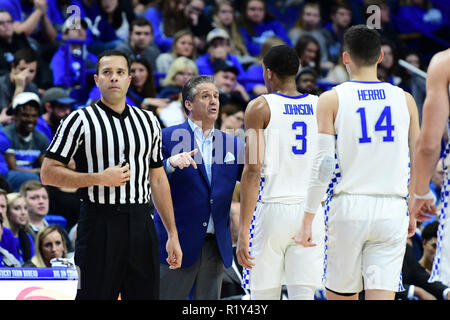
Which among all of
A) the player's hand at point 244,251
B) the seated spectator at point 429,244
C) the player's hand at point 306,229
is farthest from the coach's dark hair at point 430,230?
the player's hand at point 306,229

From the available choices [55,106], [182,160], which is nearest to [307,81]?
[55,106]

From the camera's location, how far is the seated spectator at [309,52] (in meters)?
10.2

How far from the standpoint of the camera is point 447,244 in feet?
12.0

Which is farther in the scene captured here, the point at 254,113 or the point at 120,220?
the point at 254,113

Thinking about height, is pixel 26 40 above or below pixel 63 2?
below

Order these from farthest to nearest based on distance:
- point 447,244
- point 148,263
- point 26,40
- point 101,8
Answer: point 101,8 < point 26,40 < point 148,263 < point 447,244

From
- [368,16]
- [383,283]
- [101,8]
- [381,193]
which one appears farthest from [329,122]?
[368,16]

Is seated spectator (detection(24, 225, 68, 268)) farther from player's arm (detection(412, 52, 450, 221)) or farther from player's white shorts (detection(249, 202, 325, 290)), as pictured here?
player's arm (detection(412, 52, 450, 221))

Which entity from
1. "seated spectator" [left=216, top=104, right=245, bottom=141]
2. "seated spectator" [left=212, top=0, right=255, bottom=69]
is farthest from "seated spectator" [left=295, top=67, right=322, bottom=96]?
"seated spectator" [left=212, top=0, right=255, bottom=69]

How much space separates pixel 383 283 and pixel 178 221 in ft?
4.67

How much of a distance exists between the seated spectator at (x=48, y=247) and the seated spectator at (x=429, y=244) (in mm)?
3286
